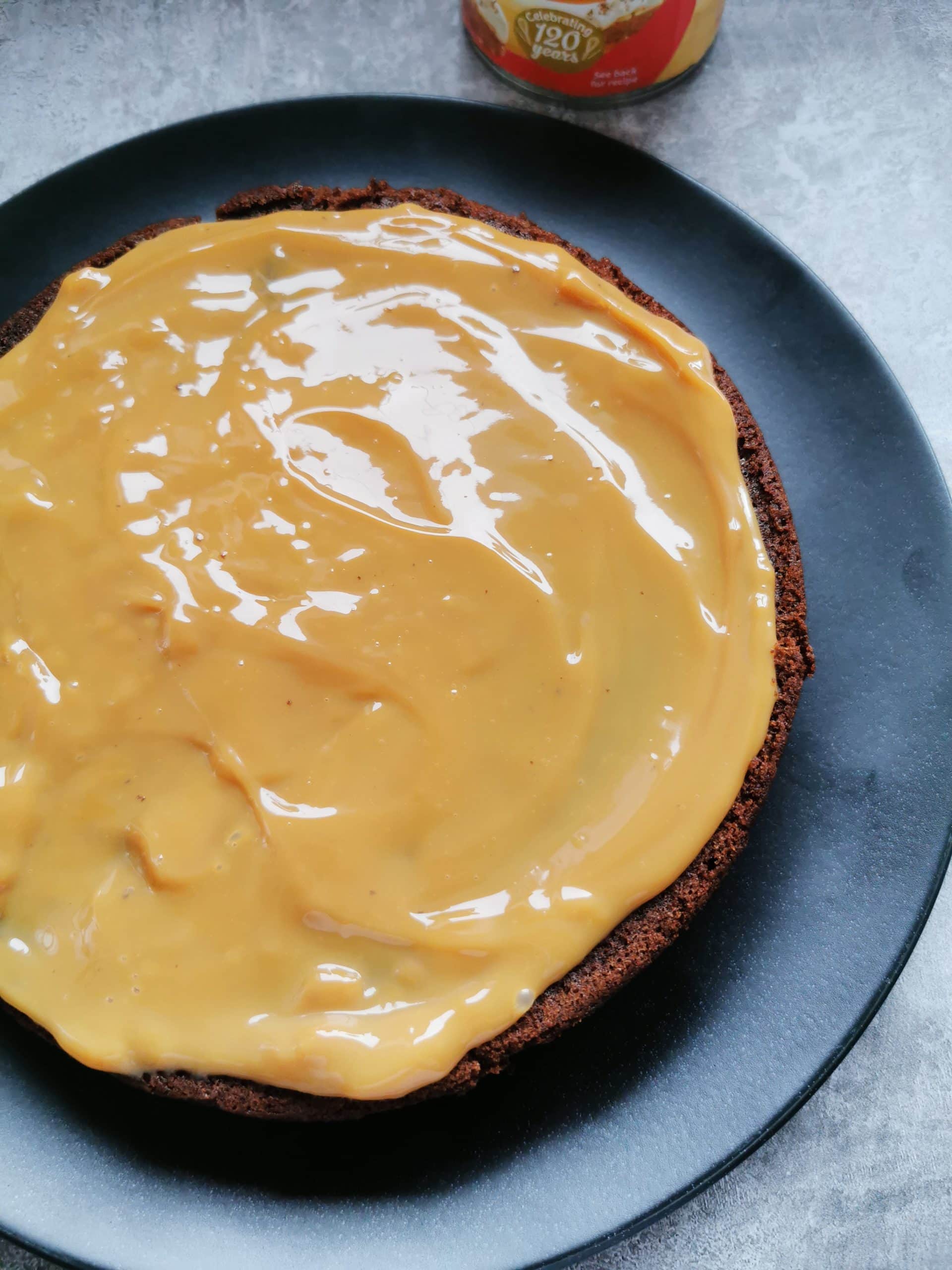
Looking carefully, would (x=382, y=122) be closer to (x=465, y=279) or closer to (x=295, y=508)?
(x=465, y=279)

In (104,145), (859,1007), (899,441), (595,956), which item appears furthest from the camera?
(104,145)

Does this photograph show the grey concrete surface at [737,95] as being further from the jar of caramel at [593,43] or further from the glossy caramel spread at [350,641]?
the glossy caramel spread at [350,641]

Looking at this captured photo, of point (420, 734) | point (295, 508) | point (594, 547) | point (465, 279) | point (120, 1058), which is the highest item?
point (465, 279)

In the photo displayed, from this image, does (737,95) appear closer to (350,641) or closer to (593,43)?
(593,43)

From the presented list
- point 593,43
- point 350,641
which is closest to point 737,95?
point 593,43

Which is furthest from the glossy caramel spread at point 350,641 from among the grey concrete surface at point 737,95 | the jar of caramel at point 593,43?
the grey concrete surface at point 737,95

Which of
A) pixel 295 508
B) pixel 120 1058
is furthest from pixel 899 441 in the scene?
pixel 120 1058

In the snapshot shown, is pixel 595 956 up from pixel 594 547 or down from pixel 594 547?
→ down

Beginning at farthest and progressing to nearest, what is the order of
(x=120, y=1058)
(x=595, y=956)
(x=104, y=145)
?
(x=104, y=145) < (x=595, y=956) < (x=120, y=1058)
